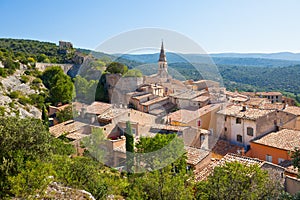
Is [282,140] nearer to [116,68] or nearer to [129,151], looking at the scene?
[129,151]

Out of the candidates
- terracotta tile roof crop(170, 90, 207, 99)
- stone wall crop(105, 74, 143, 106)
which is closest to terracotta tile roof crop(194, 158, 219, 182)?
stone wall crop(105, 74, 143, 106)

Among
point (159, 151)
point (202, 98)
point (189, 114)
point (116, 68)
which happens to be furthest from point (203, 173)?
point (116, 68)

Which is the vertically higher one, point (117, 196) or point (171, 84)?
point (171, 84)

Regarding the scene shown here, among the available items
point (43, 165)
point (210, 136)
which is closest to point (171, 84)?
point (210, 136)

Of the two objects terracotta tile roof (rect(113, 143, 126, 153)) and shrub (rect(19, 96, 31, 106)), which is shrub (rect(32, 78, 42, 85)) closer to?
shrub (rect(19, 96, 31, 106))

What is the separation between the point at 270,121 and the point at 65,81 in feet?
65.4

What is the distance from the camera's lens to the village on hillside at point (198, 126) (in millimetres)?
11766

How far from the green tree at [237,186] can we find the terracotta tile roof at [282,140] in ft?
22.2

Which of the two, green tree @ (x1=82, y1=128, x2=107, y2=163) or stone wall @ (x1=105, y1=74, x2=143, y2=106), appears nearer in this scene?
green tree @ (x1=82, y1=128, x2=107, y2=163)

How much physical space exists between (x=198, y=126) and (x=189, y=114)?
1.72 meters

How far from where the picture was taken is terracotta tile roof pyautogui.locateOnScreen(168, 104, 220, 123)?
54.3 feet

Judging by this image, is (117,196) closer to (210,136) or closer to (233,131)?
(210,136)

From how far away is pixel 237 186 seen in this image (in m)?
7.17

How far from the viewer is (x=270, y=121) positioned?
54.7ft
